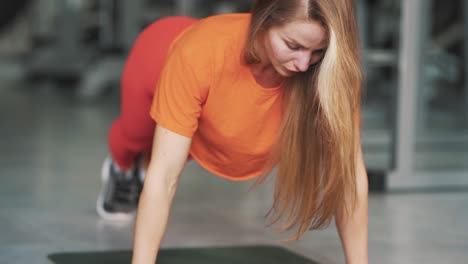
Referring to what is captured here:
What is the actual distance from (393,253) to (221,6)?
4.93 m

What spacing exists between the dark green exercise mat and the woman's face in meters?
0.75

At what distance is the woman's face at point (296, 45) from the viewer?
1.63m

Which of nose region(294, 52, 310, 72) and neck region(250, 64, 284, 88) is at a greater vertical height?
nose region(294, 52, 310, 72)

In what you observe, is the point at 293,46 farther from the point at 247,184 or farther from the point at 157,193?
the point at 247,184

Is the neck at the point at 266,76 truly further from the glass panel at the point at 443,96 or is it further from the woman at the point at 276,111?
the glass panel at the point at 443,96

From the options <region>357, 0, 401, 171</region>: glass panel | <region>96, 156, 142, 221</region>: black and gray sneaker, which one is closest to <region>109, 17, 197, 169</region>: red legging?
<region>96, 156, 142, 221</region>: black and gray sneaker

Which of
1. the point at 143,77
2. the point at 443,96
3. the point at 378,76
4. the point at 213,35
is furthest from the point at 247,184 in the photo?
the point at 378,76

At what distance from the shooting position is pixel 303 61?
1.66 metres

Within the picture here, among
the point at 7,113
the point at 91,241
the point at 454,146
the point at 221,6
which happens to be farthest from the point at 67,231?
the point at 221,6

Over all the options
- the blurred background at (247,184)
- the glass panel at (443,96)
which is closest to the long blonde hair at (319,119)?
the blurred background at (247,184)

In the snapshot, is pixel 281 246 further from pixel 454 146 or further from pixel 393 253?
pixel 454 146

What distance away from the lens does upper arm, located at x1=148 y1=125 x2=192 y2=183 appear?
1.72 m

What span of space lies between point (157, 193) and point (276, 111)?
360mm

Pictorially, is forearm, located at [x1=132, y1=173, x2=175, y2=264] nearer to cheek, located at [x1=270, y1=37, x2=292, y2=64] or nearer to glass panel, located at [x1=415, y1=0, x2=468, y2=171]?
cheek, located at [x1=270, y1=37, x2=292, y2=64]
